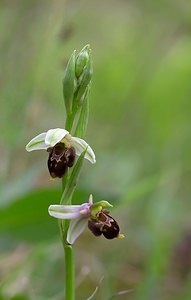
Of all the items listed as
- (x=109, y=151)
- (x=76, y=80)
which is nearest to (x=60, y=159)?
(x=76, y=80)

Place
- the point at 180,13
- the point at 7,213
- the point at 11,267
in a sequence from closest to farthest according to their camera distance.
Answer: the point at 7,213, the point at 11,267, the point at 180,13

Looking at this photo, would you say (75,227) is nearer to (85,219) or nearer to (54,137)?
(85,219)

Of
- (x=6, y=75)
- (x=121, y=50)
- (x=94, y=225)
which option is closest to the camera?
(x=94, y=225)

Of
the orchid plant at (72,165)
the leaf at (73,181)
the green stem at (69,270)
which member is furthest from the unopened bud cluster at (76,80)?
the green stem at (69,270)

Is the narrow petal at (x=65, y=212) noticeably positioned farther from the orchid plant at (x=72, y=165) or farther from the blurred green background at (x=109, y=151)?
the blurred green background at (x=109, y=151)

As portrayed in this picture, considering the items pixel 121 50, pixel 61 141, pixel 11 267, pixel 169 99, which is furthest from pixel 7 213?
pixel 121 50

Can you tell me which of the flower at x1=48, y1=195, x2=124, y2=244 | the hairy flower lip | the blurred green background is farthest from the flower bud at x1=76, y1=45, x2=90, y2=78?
the blurred green background

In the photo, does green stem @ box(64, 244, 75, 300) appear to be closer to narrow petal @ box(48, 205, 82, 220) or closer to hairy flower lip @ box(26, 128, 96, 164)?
narrow petal @ box(48, 205, 82, 220)

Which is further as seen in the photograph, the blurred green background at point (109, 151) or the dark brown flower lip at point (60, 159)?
the blurred green background at point (109, 151)

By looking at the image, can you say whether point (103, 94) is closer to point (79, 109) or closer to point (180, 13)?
point (180, 13)
